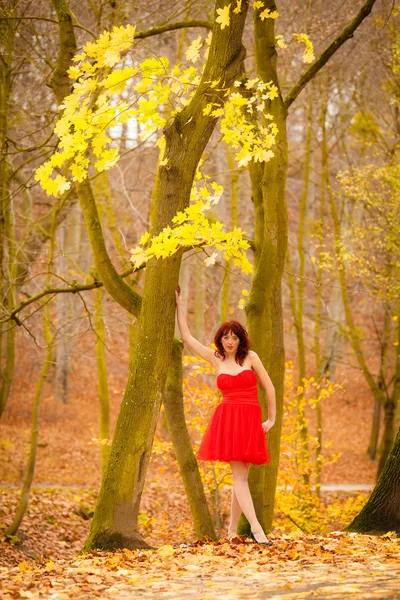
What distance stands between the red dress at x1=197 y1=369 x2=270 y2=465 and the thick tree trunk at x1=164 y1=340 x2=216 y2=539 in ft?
3.21

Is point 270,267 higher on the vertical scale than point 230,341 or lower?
higher

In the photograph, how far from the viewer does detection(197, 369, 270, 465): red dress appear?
5.70m

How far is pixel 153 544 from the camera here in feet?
37.8

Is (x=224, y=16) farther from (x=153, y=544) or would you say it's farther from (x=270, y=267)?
(x=153, y=544)

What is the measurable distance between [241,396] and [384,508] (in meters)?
1.81

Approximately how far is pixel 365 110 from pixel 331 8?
483 centimetres

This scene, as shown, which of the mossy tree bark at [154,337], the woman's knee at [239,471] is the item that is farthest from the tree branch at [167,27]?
the woman's knee at [239,471]

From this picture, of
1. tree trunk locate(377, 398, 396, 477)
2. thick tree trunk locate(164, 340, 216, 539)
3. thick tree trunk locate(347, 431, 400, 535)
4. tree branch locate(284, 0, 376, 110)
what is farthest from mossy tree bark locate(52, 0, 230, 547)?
tree trunk locate(377, 398, 396, 477)

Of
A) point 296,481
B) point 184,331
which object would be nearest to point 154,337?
point 184,331

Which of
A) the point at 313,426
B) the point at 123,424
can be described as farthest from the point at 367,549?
the point at 313,426

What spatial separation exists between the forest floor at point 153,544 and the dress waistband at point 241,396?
1.11 meters

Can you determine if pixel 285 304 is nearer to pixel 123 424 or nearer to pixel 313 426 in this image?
pixel 313 426

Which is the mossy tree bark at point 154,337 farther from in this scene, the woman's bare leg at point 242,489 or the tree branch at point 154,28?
the tree branch at point 154,28

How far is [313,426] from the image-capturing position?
75.2 ft
